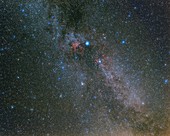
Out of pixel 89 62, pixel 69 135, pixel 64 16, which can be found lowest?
pixel 69 135

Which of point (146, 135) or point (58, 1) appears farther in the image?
point (146, 135)

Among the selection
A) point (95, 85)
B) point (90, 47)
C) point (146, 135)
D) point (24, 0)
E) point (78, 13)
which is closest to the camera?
point (24, 0)

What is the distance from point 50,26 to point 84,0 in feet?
3.02

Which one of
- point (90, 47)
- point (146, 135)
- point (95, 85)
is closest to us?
point (90, 47)

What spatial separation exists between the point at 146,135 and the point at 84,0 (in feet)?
14.4

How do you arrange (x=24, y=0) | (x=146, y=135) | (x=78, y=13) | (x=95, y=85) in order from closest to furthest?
(x=24, y=0) → (x=78, y=13) → (x=95, y=85) → (x=146, y=135)

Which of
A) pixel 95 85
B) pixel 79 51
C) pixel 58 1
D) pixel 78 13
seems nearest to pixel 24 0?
pixel 58 1

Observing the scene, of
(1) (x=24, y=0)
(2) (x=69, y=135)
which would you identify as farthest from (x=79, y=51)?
(2) (x=69, y=135)

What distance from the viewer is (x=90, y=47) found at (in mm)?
6586

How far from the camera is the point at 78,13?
6.07m

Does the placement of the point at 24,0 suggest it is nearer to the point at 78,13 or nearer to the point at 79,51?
the point at 78,13

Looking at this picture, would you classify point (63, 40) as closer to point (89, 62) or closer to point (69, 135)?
point (89, 62)

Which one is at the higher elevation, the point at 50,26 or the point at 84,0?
the point at 84,0

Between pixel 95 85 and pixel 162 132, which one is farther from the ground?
pixel 95 85
